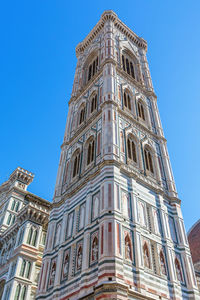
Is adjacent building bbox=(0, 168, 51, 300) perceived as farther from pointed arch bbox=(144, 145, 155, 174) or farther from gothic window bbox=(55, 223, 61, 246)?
pointed arch bbox=(144, 145, 155, 174)

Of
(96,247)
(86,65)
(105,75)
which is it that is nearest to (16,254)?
(96,247)

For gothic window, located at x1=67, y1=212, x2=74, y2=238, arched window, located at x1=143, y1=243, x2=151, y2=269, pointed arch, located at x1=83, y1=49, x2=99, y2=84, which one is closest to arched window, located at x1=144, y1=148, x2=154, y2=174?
gothic window, located at x1=67, y1=212, x2=74, y2=238

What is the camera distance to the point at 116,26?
31203mm

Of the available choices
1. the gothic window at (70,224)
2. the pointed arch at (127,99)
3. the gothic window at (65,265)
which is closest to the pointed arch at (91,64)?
the pointed arch at (127,99)

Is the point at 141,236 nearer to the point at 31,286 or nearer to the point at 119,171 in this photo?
the point at 119,171

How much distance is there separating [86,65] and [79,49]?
4.11 m

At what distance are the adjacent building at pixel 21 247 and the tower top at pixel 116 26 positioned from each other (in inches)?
682

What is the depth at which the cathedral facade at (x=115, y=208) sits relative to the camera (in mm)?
12172

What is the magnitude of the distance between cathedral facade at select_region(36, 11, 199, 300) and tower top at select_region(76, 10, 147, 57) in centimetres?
788

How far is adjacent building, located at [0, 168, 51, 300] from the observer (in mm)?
19109

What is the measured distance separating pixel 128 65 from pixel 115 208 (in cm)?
1773

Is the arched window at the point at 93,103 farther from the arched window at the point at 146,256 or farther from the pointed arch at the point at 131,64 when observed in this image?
the arched window at the point at 146,256

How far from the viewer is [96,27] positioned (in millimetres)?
32094

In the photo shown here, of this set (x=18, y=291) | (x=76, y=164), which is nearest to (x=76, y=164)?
(x=76, y=164)
